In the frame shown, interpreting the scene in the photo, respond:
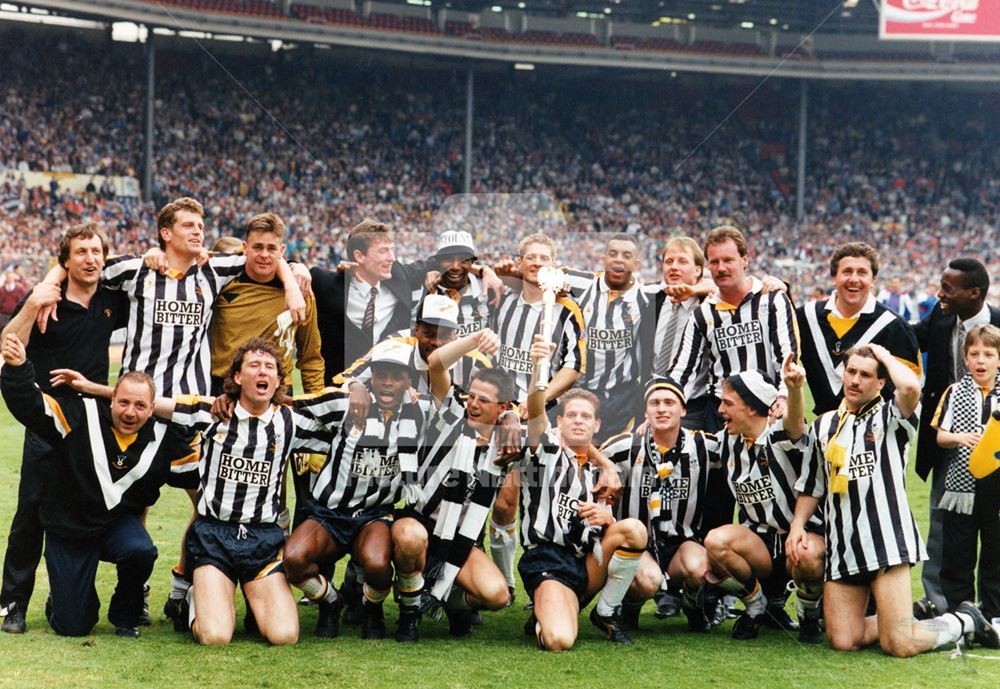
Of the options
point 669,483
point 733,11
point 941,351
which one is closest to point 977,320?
point 941,351

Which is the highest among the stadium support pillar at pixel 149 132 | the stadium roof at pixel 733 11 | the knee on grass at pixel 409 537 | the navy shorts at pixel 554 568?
the stadium roof at pixel 733 11

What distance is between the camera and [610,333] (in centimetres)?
596

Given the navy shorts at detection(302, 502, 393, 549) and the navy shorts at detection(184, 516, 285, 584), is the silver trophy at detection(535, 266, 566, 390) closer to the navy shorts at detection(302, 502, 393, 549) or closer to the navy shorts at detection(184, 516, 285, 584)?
the navy shorts at detection(302, 502, 393, 549)

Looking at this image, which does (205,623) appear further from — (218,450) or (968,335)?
(968,335)

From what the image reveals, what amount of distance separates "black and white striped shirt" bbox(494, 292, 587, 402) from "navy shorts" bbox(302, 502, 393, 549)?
3.20ft

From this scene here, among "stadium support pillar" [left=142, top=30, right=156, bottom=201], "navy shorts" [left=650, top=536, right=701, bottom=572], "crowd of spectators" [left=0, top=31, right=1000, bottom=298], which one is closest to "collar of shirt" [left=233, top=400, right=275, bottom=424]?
"navy shorts" [left=650, top=536, right=701, bottom=572]

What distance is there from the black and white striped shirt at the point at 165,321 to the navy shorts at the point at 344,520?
0.83 meters

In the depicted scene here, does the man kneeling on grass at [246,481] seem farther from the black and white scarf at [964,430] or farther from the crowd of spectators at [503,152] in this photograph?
the crowd of spectators at [503,152]

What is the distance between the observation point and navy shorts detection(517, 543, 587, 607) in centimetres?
500

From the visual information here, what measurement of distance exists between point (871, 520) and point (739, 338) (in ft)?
3.78

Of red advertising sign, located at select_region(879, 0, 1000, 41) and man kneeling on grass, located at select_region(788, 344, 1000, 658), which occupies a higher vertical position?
red advertising sign, located at select_region(879, 0, 1000, 41)

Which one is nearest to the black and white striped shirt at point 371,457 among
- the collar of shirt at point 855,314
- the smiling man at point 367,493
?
the smiling man at point 367,493

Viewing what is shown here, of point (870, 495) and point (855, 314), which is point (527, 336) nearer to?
point (855, 314)

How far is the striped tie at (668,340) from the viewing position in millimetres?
5922
